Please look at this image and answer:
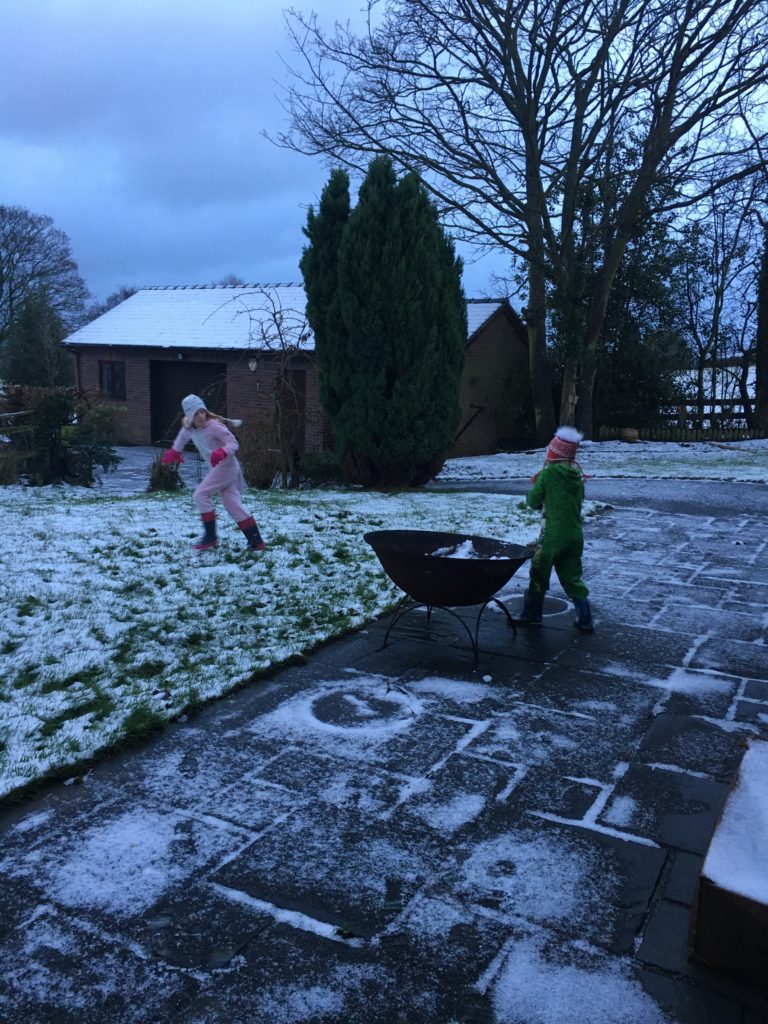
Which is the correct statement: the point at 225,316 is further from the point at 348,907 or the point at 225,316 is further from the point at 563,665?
the point at 348,907

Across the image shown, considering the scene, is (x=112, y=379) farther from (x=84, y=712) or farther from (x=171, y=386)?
(x=84, y=712)

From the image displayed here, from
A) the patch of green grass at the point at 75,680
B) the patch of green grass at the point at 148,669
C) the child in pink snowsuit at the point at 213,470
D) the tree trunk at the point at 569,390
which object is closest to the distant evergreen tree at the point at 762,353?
the tree trunk at the point at 569,390

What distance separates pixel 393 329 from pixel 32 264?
32583mm

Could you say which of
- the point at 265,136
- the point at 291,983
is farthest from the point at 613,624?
the point at 265,136

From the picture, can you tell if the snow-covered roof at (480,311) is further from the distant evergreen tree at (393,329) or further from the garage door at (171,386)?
the distant evergreen tree at (393,329)

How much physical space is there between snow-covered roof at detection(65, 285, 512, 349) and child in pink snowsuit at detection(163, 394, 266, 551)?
14.5 metres

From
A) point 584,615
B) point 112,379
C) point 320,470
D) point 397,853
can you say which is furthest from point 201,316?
point 397,853

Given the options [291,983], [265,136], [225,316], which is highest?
[265,136]

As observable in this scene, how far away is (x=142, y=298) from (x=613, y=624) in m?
28.1

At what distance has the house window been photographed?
27.4 metres

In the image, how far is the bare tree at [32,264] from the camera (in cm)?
3872

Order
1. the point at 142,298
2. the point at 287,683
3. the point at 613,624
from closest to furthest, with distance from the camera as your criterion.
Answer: the point at 287,683, the point at 613,624, the point at 142,298

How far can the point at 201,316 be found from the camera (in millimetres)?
26844

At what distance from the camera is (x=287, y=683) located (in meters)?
4.81
